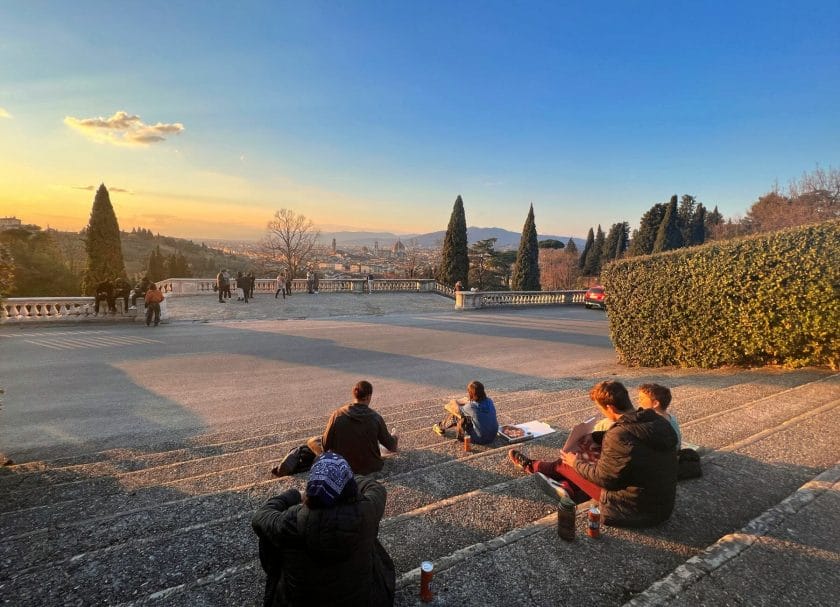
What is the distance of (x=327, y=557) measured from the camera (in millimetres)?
2096

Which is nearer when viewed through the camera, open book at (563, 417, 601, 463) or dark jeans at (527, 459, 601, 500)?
dark jeans at (527, 459, 601, 500)

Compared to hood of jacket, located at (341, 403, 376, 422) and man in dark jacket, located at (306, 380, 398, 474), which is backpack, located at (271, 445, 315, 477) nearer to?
man in dark jacket, located at (306, 380, 398, 474)

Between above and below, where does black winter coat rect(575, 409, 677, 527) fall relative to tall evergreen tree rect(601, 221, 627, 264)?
below

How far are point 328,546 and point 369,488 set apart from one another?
0.48 meters

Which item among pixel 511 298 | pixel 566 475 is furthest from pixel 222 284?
pixel 566 475

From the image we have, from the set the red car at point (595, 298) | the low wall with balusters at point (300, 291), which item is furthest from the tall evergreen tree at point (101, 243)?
the red car at point (595, 298)

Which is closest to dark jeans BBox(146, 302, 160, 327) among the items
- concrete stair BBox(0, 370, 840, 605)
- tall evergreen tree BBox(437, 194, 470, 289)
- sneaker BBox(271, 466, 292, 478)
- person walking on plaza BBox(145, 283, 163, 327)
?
person walking on plaza BBox(145, 283, 163, 327)

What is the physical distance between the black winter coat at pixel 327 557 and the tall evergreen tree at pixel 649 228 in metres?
57.8

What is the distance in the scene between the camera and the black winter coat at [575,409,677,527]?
3.07 meters

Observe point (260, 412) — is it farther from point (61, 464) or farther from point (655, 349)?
point (655, 349)

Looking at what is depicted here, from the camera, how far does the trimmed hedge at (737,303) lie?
7004mm

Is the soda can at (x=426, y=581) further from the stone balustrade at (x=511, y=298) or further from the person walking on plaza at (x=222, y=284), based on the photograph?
the person walking on plaza at (x=222, y=284)

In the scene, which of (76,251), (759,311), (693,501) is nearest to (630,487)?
(693,501)

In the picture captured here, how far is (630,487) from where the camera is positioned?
3.16 metres
